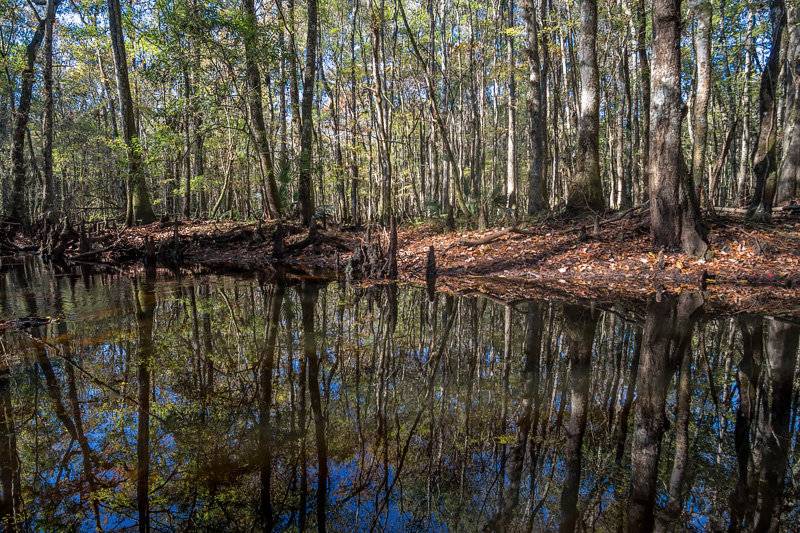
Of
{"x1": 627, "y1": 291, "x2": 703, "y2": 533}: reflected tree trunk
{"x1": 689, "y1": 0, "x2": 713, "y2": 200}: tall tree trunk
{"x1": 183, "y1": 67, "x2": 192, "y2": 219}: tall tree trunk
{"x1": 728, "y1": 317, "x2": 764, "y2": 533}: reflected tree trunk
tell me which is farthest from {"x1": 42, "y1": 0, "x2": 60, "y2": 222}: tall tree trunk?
{"x1": 728, "y1": 317, "x2": 764, "y2": 533}: reflected tree trunk

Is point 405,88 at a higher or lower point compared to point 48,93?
higher

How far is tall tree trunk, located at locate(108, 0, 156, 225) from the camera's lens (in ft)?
52.2

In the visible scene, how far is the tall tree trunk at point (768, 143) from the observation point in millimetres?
9414

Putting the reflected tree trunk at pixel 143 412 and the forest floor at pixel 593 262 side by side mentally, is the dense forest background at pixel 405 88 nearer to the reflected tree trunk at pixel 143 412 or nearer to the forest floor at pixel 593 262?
the forest floor at pixel 593 262

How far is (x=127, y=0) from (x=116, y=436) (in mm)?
24116

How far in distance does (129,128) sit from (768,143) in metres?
20.0

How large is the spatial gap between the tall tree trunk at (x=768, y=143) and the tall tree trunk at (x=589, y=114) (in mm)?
3167

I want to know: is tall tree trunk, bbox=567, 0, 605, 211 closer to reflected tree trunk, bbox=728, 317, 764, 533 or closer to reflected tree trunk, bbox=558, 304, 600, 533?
reflected tree trunk, bbox=558, 304, 600, 533

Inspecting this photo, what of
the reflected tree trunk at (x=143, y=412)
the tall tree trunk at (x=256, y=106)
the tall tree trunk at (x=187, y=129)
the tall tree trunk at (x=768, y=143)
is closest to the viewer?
the reflected tree trunk at (x=143, y=412)

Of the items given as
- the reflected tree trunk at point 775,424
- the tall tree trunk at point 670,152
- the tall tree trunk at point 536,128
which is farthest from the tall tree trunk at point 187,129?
the reflected tree trunk at point 775,424

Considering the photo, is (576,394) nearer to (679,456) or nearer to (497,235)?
(679,456)

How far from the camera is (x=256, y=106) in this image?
→ 1514 centimetres

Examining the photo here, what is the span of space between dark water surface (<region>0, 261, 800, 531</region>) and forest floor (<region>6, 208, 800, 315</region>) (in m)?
1.81

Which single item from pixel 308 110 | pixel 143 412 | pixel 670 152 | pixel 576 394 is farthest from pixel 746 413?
pixel 308 110
